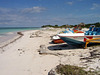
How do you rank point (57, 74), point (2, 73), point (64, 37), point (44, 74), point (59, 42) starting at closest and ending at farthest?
point (57, 74) → point (44, 74) → point (2, 73) → point (64, 37) → point (59, 42)

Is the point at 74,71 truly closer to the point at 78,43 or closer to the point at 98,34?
the point at 78,43

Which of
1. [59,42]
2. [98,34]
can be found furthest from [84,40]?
[59,42]

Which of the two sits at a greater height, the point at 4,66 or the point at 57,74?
the point at 57,74

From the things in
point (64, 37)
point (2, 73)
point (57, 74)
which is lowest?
point (2, 73)

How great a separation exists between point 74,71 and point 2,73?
3317 millimetres

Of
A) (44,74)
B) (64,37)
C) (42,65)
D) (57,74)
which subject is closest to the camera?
(57,74)

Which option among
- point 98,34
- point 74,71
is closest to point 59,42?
point 98,34

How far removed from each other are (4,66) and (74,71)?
12.9 feet

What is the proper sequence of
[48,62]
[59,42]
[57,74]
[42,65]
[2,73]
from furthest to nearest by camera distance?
[59,42] → [48,62] → [42,65] → [2,73] → [57,74]

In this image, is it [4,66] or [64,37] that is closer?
[4,66]

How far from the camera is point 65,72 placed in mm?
3625

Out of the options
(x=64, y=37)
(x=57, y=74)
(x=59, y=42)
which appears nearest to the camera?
(x=57, y=74)

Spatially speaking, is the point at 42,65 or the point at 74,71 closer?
the point at 74,71

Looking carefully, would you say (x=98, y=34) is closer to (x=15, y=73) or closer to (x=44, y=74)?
(x=44, y=74)
